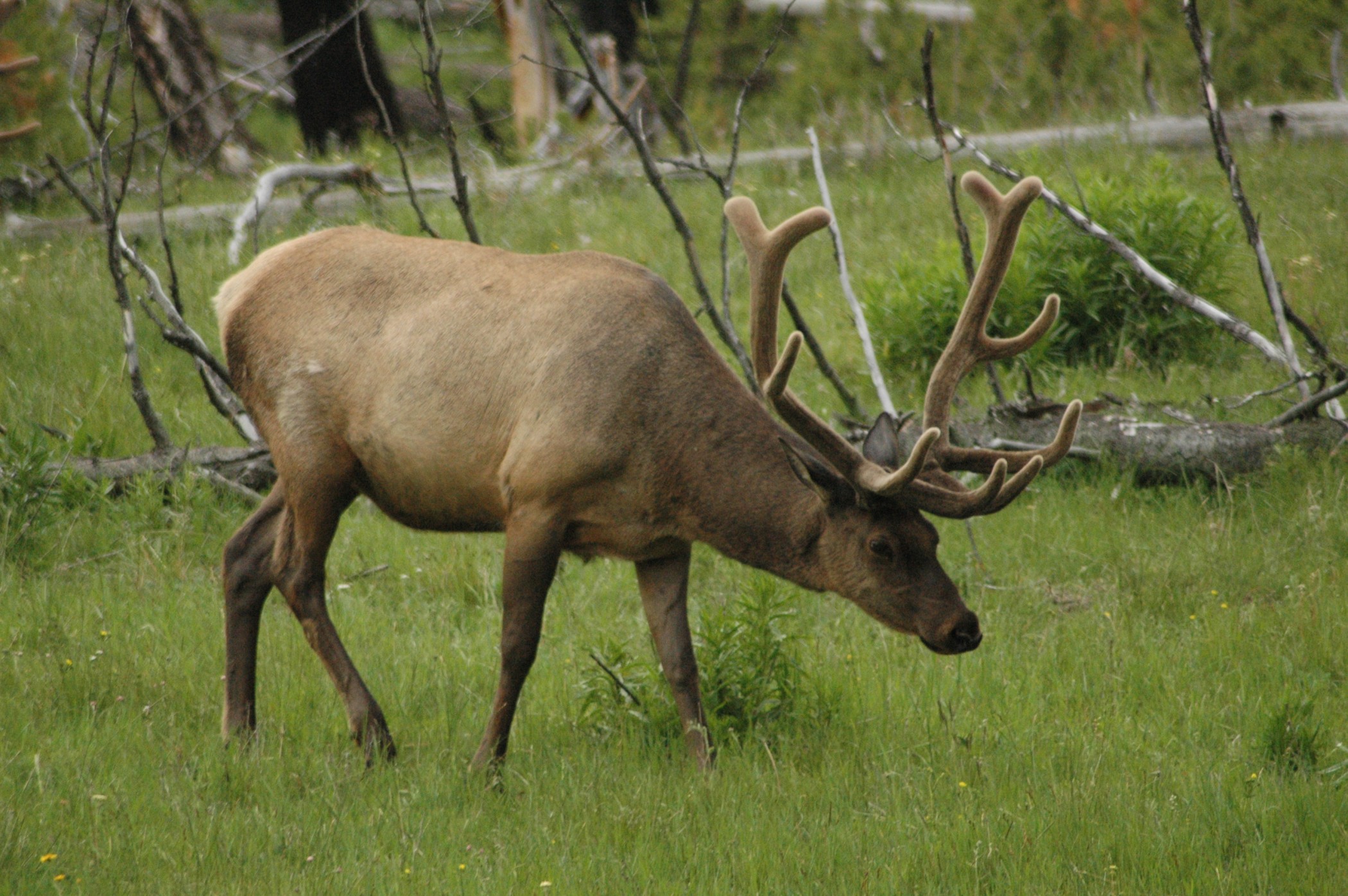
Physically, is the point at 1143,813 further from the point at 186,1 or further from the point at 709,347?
the point at 186,1

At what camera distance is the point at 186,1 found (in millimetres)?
15789

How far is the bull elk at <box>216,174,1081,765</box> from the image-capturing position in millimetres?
4887

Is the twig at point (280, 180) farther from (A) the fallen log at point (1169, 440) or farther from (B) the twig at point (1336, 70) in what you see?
(B) the twig at point (1336, 70)

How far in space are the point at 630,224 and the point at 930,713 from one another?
644 cm

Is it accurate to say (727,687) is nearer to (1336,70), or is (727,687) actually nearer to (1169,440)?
(1169,440)

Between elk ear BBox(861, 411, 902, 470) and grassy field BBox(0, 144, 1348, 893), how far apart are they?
75 cm

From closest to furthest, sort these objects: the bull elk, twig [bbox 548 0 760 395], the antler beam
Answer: the antler beam → the bull elk → twig [bbox 548 0 760 395]

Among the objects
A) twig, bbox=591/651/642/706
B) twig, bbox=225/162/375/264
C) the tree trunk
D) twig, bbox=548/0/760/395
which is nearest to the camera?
twig, bbox=591/651/642/706

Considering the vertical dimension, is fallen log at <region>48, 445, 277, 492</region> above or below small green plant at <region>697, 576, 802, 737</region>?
below

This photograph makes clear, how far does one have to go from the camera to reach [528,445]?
4898mm

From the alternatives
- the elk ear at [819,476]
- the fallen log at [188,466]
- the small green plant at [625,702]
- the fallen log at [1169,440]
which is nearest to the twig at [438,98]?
the fallen log at [188,466]

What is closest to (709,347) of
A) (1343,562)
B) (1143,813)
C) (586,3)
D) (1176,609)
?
(1143,813)

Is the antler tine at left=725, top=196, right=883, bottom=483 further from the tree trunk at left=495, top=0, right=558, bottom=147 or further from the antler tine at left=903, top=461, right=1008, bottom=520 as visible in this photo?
the tree trunk at left=495, top=0, right=558, bottom=147

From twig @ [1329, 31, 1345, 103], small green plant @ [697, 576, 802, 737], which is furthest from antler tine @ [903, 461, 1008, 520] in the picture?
twig @ [1329, 31, 1345, 103]
